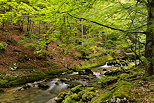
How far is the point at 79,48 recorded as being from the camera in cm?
1112

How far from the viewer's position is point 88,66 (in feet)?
62.2

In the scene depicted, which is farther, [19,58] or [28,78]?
[19,58]

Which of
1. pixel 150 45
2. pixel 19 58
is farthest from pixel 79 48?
pixel 19 58

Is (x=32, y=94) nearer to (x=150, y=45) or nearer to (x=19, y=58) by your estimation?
(x=19, y=58)

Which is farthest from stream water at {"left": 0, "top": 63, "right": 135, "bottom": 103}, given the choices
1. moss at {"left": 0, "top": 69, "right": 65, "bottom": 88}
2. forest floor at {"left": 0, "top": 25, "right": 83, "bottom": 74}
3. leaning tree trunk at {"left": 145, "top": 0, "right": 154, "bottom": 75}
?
leaning tree trunk at {"left": 145, "top": 0, "right": 154, "bottom": 75}

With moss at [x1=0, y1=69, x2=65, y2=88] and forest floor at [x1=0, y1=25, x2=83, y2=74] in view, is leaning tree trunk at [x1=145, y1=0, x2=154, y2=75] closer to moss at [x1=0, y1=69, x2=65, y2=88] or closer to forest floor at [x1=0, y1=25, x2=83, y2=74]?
moss at [x1=0, y1=69, x2=65, y2=88]

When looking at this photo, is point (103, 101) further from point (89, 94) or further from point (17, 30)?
point (17, 30)

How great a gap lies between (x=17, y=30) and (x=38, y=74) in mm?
12454

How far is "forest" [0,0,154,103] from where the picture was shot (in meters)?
4.64

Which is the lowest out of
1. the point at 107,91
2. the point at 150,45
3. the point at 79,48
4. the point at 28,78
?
the point at 28,78

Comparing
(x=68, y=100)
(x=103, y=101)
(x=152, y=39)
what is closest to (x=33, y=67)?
(x=68, y=100)

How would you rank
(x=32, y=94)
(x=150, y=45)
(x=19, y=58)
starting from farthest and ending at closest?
(x=19, y=58) → (x=32, y=94) → (x=150, y=45)

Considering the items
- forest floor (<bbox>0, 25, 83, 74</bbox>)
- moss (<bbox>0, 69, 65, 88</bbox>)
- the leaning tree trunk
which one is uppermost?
the leaning tree trunk

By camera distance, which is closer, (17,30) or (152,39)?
(152,39)
